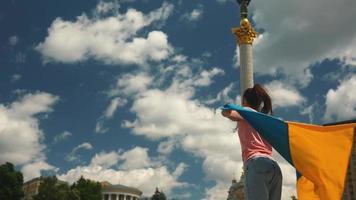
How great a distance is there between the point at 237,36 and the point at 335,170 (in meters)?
25.4

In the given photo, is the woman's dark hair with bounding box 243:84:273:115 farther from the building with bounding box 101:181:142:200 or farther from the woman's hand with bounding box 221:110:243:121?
the building with bounding box 101:181:142:200

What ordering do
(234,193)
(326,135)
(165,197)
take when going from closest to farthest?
1. (326,135)
2. (234,193)
3. (165,197)

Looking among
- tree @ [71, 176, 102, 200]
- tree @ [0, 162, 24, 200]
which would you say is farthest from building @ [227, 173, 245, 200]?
tree @ [0, 162, 24, 200]

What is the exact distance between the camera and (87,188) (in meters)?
90.6

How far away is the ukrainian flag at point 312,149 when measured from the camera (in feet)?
24.4

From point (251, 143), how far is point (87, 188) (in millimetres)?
86649

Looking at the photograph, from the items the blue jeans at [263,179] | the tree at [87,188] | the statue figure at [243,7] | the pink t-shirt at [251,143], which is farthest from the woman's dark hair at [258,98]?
the tree at [87,188]

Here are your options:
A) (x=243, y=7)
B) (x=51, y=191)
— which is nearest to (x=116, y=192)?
(x=51, y=191)

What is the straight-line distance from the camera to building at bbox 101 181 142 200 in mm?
133625

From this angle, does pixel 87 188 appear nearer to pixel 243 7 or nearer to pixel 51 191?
pixel 51 191

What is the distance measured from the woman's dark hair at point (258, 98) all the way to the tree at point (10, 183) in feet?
238

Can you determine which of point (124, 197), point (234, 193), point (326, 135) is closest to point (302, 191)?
point (326, 135)

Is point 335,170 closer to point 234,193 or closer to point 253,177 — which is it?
point 253,177

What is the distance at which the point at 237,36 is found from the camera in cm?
3234
